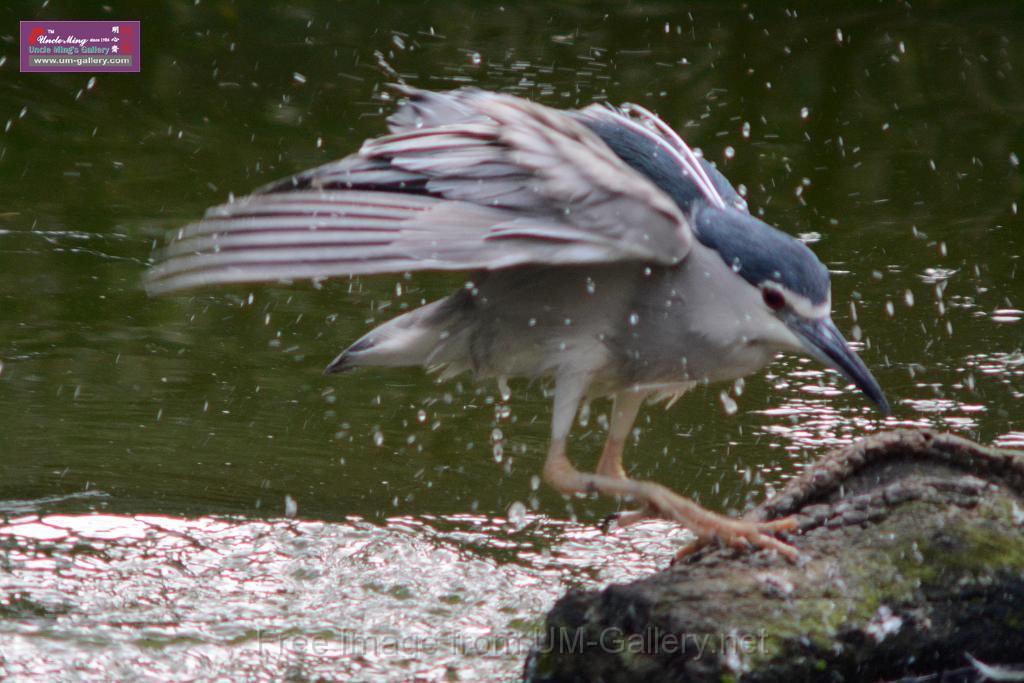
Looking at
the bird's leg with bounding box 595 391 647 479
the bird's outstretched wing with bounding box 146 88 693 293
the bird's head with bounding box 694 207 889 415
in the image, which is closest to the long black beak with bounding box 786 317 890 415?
the bird's head with bounding box 694 207 889 415

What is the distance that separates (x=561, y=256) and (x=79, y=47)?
21.8 feet

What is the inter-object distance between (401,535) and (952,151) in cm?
521

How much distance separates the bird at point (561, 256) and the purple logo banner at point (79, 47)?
5.42 m

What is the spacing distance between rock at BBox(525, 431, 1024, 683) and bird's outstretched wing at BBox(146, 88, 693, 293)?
0.81m

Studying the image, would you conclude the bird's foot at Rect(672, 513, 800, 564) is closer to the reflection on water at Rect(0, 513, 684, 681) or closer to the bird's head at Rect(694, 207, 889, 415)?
the bird's head at Rect(694, 207, 889, 415)

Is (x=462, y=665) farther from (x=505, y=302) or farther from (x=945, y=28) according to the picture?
(x=945, y=28)

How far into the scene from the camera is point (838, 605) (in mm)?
3482

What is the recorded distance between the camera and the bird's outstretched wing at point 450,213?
3639 mm

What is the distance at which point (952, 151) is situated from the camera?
8.74 m

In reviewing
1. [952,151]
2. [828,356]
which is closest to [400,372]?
[828,356]

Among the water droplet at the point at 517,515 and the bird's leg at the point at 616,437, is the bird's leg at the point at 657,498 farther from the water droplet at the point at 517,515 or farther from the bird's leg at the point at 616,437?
the water droplet at the point at 517,515

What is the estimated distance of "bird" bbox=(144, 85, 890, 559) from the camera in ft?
12.1

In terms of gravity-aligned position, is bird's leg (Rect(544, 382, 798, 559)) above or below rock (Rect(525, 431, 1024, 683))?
above

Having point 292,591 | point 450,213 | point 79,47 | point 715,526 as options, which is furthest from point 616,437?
point 79,47
